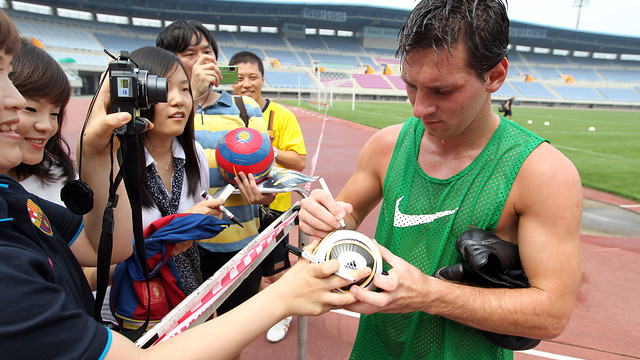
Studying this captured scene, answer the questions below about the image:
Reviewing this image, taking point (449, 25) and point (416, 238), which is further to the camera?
point (416, 238)

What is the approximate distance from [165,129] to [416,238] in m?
1.55

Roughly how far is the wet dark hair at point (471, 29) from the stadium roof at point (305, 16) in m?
51.1

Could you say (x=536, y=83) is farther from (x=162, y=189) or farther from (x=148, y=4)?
(x=162, y=189)

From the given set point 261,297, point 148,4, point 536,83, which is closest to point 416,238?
point 261,297

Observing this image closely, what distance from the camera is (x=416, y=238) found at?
162cm

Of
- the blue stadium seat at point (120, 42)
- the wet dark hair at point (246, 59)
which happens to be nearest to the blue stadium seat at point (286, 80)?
the blue stadium seat at point (120, 42)

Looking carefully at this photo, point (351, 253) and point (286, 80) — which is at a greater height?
point (286, 80)

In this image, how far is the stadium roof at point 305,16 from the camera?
45781 millimetres

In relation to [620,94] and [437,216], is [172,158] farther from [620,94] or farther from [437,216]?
[620,94]

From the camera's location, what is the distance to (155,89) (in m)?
1.50

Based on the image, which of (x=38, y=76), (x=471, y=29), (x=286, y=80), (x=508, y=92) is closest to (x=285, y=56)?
(x=286, y=80)

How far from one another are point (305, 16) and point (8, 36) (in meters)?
56.4

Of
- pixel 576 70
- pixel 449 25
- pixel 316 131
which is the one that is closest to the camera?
pixel 449 25

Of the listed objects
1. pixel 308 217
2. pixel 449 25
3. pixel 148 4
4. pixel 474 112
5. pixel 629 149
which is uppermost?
pixel 148 4
